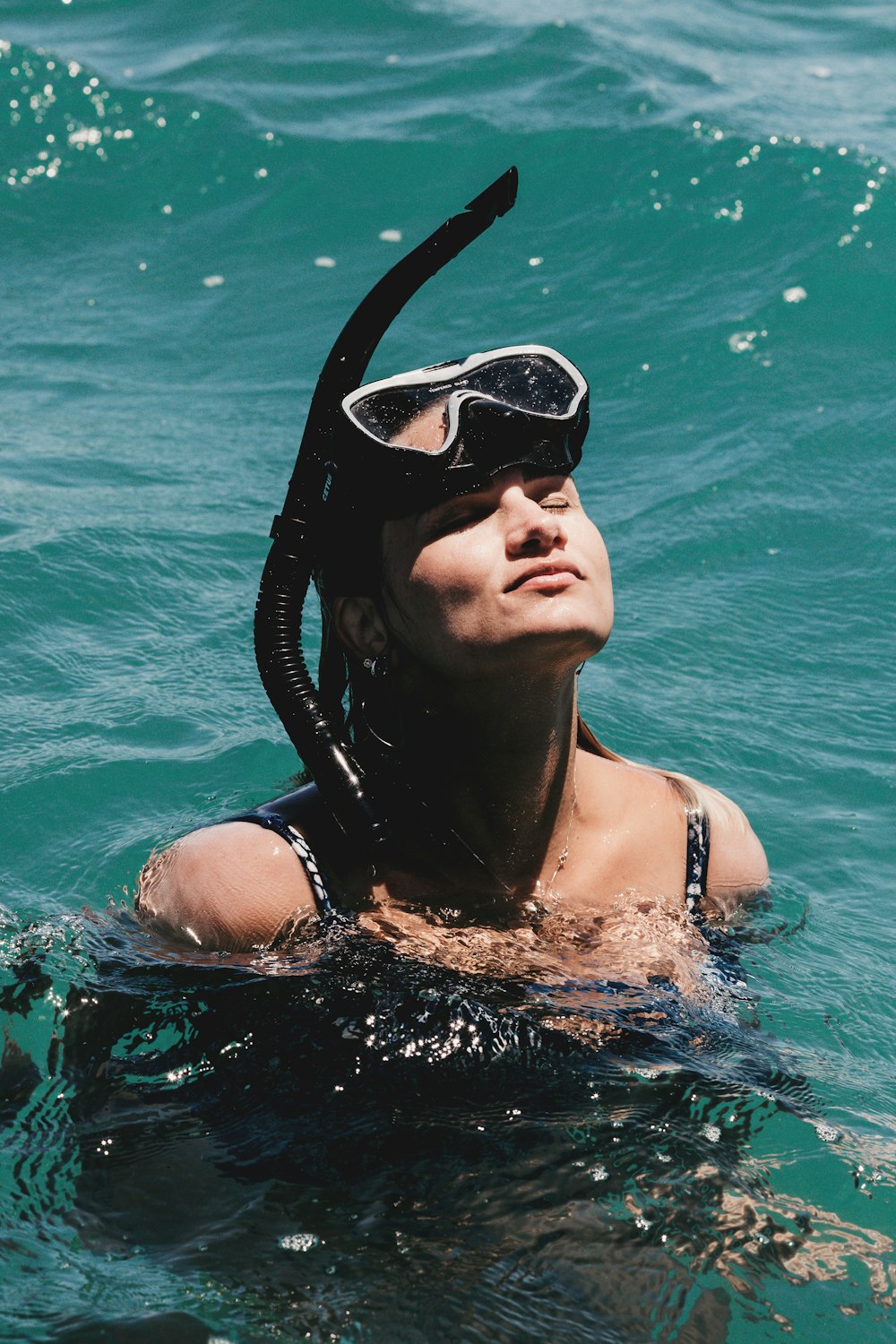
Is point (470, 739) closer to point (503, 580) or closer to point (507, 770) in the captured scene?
point (507, 770)

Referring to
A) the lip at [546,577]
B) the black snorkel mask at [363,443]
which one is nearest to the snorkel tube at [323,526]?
the black snorkel mask at [363,443]

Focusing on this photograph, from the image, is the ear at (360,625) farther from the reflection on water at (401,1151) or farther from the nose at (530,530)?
the reflection on water at (401,1151)

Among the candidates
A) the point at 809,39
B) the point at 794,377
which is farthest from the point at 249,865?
the point at 809,39

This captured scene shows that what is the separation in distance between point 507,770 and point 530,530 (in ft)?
1.84

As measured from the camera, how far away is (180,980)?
133 inches

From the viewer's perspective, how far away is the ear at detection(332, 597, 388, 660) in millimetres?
3369

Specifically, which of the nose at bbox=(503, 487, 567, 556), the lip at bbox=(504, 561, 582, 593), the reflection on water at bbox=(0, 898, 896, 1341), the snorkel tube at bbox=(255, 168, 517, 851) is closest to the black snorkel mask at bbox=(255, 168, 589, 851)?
the snorkel tube at bbox=(255, 168, 517, 851)

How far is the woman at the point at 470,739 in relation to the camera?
10.3 feet

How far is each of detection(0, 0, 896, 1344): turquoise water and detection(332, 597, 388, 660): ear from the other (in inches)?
27.0

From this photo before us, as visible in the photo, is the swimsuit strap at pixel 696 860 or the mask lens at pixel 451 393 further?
the swimsuit strap at pixel 696 860

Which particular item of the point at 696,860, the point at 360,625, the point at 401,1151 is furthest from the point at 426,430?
the point at 401,1151

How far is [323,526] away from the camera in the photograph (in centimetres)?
341

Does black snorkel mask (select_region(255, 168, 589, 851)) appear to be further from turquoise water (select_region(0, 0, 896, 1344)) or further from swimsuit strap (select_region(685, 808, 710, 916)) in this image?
swimsuit strap (select_region(685, 808, 710, 916))

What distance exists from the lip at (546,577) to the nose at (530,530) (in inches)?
1.9
